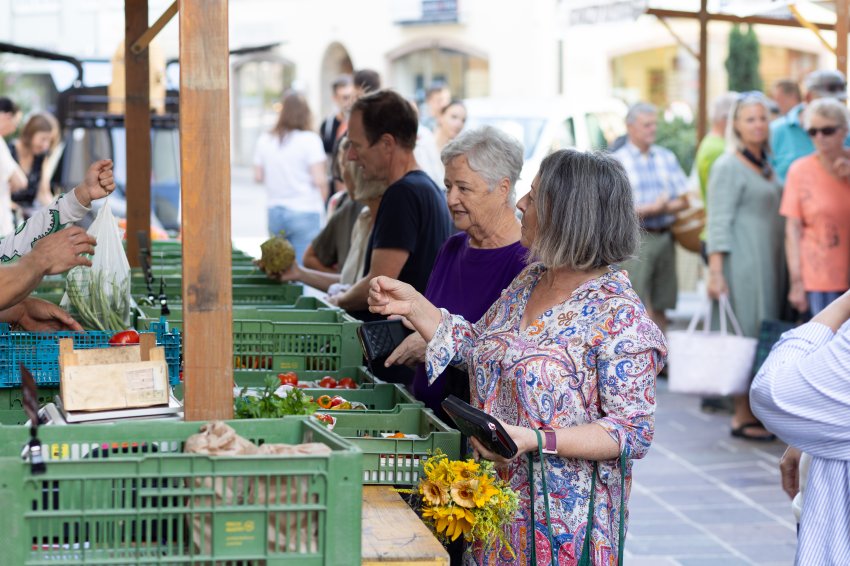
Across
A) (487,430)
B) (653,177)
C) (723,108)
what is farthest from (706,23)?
(487,430)

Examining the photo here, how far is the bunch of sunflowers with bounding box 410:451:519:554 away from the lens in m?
2.83

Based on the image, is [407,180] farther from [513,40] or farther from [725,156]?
[513,40]

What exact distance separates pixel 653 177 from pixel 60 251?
7342 mm

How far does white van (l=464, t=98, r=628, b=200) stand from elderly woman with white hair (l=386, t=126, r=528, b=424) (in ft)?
26.5

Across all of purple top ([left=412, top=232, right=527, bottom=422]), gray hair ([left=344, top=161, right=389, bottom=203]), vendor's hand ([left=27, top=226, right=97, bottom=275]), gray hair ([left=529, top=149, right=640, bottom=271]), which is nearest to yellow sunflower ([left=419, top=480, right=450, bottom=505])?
gray hair ([left=529, top=149, right=640, bottom=271])

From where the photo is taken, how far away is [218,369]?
2.61 m

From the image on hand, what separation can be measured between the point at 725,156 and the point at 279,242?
3.44 meters

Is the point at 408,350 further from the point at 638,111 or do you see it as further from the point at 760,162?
the point at 638,111

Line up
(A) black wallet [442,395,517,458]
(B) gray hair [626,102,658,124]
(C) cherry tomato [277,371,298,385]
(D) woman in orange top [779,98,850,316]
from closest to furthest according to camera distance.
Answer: (A) black wallet [442,395,517,458]
(C) cherry tomato [277,371,298,385]
(D) woman in orange top [779,98,850,316]
(B) gray hair [626,102,658,124]

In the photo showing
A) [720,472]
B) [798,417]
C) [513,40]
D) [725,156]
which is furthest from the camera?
[513,40]

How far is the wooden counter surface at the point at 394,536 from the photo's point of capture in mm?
2467

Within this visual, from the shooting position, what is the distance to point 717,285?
7988 mm

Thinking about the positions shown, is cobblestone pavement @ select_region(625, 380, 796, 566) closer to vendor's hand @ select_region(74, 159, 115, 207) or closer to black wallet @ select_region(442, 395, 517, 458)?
black wallet @ select_region(442, 395, 517, 458)

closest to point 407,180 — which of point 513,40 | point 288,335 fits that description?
point 288,335
